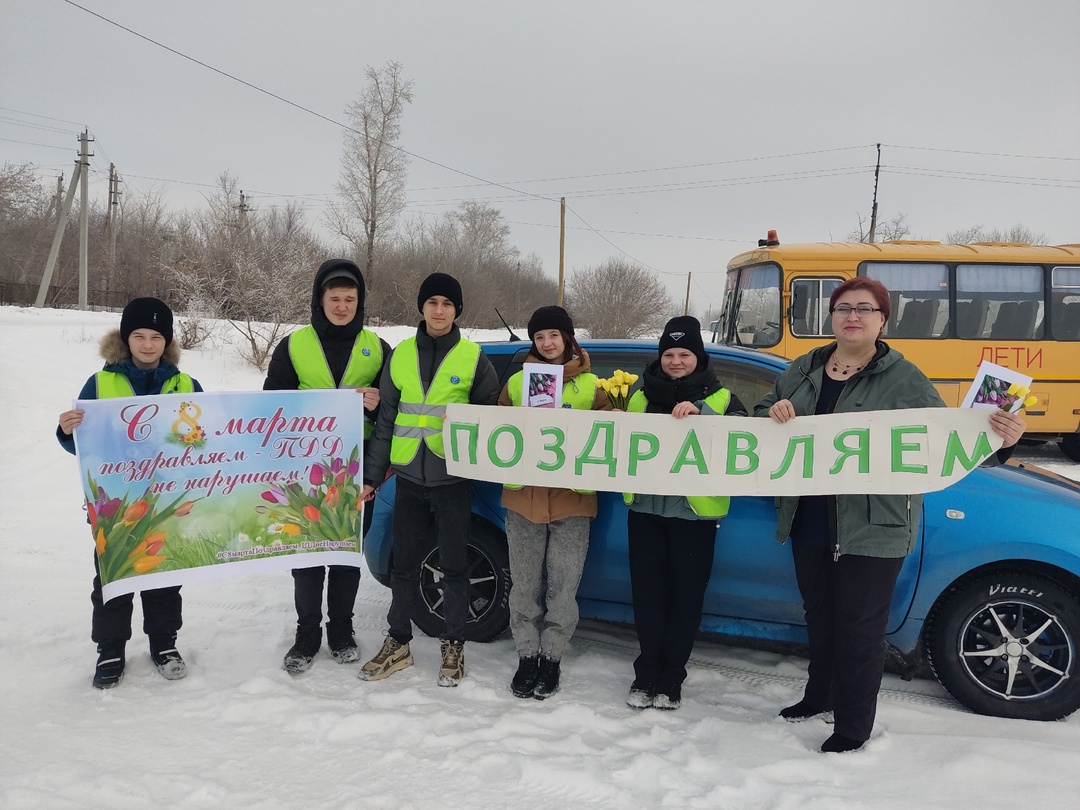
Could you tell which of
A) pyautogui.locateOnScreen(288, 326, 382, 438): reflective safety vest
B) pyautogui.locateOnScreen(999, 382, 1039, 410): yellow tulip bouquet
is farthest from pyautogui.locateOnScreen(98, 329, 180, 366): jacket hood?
pyautogui.locateOnScreen(999, 382, 1039, 410): yellow tulip bouquet

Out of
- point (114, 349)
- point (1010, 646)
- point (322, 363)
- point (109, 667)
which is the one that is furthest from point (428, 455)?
point (1010, 646)

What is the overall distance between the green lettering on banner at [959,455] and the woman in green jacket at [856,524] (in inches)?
3.6

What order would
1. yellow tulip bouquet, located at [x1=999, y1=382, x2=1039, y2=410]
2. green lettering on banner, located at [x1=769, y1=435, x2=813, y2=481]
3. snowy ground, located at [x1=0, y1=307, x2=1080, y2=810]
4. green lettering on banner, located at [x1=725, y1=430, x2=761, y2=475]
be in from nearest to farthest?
snowy ground, located at [x1=0, y1=307, x2=1080, y2=810] < yellow tulip bouquet, located at [x1=999, y1=382, x2=1039, y2=410] < green lettering on banner, located at [x1=769, y1=435, x2=813, y2=481] < green lettering on banner, located at [x1=725, y1=430, x2=761, y2=475]

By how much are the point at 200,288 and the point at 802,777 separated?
1953 centimetres

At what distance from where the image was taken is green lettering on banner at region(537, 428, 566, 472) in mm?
3158

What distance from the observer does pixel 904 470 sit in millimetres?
2766

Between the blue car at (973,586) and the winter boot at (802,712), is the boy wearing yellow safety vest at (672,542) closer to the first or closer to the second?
the blue car at (973,586)

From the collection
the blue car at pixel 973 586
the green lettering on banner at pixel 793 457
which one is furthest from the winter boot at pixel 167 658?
the green lettering on banner at pixel 793 457

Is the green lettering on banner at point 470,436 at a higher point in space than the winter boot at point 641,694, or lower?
higher

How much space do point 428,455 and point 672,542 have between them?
1.23 metres

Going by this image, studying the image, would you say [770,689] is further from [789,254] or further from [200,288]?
[200,288]

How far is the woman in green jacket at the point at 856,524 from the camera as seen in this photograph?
2691mm

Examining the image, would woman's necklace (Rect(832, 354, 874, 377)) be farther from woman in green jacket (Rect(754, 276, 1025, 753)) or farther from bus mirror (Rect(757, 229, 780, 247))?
bus mirror (Rect(757, 229, 780, 247))

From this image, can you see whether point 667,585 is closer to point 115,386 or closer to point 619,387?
point 619,387
